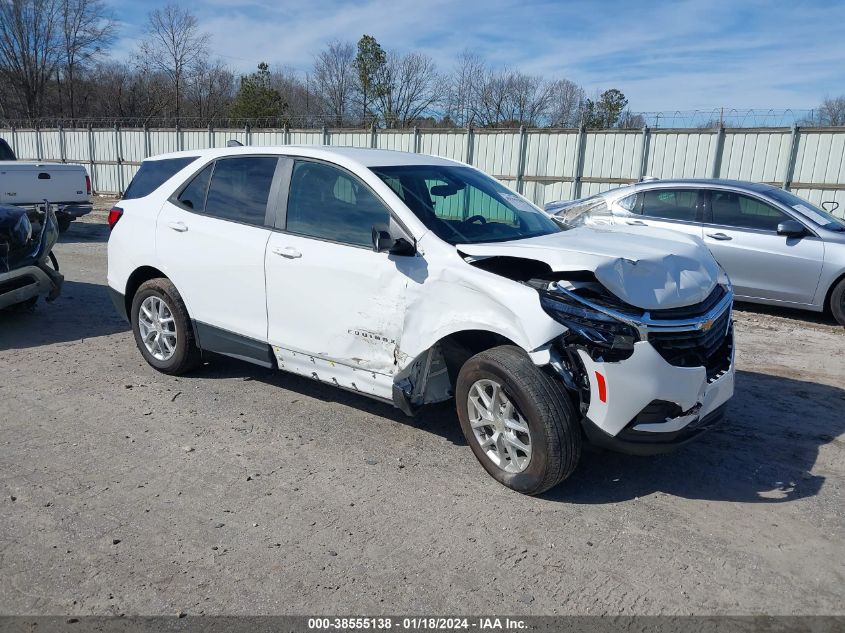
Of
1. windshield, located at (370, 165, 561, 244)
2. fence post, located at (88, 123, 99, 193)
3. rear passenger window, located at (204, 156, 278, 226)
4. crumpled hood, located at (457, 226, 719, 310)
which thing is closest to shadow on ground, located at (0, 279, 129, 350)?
rear passenger window, located at (204, 156, 278, 226)

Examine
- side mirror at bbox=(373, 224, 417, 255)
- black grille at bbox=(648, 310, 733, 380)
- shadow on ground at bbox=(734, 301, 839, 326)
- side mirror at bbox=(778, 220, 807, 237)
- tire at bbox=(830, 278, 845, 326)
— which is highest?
side mirror at bbox=(373, 224, 417, 255)

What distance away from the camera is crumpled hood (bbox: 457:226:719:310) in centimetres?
365

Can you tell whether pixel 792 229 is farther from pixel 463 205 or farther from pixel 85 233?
pixel 85 233

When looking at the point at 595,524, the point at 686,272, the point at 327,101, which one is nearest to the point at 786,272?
the point at 686,272

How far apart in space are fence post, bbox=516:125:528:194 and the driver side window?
43.1 ft

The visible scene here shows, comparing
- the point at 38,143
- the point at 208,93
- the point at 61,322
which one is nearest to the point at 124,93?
the point at 208,93

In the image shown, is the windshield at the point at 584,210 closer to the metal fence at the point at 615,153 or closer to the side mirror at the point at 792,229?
the side mirror at the point at 792,229

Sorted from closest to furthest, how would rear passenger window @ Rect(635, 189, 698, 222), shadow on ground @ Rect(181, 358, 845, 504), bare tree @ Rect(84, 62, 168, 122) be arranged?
1. shadow on ground @ Rect(181, 358, 845, 504)
2. rear passenger window @ Rect(635, 189, 698, 222)
3. bare tree @ Rect(84, 62, 168, 122)

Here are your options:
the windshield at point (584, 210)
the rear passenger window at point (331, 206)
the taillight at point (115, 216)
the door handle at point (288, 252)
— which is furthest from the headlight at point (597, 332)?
the windshield at point (584, 210)

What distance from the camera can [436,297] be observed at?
4.07 meters

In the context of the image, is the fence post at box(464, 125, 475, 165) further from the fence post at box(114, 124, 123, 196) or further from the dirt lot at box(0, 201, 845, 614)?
the fence post at box(114, 124, 123, 196)

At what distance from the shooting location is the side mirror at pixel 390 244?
413 cm

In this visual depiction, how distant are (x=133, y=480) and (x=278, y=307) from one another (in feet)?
4.83

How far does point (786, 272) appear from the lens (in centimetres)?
822
